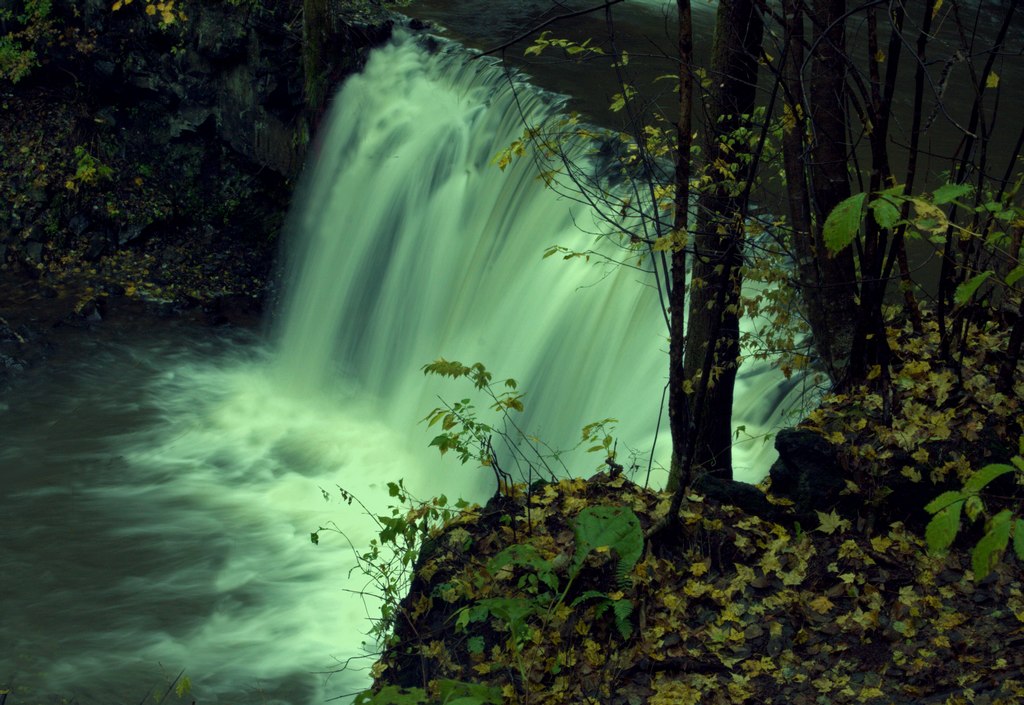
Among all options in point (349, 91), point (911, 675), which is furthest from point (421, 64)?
point (911, 675)

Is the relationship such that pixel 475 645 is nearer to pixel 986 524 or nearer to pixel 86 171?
pixel 986 524

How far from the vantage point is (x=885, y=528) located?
187 inches

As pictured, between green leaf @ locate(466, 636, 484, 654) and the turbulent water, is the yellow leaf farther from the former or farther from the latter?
the turbulent water

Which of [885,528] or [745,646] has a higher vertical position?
[885,528]

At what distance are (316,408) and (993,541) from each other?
8123 mm

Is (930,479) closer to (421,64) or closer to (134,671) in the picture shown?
(134,671)

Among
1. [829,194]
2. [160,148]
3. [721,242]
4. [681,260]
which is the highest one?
[160,148]

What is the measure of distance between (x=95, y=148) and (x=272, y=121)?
7.40ft

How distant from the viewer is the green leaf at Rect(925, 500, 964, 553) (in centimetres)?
297

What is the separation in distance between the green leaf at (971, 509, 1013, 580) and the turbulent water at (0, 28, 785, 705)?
3145mm

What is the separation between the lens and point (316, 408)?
10219 mm

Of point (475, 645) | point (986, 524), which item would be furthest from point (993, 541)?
point (475, 645)

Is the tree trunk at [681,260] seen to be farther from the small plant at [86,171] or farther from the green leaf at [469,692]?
the small plant at [86,171]

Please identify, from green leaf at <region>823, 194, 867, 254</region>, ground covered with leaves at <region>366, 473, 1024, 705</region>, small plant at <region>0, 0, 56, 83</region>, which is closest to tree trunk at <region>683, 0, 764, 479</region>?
ground covered with leaves at <region>366, 473, 1024, 705</region>
